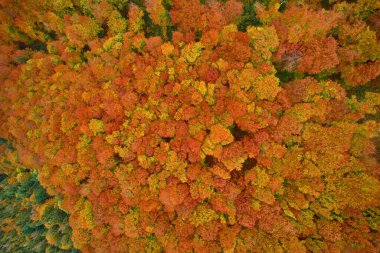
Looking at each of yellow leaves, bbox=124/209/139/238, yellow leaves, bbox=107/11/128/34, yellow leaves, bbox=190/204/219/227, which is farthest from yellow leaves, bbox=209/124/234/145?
yellow leaves, bbox=107/11/128/34

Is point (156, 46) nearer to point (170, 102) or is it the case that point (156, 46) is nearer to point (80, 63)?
point (170, 102)

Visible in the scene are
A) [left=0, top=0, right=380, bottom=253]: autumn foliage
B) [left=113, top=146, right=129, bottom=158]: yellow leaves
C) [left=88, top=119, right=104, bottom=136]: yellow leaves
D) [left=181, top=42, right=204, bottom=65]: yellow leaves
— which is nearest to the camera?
[left=0, top=0, right=380, bottom=253]: autumn foliage

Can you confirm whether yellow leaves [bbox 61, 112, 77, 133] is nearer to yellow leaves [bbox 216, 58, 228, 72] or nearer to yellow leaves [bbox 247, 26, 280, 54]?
yellow leaves [bbox 216, 58, 228, 72]

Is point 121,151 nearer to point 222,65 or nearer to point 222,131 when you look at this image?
point 222,131

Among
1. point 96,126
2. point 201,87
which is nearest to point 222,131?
point 201,87

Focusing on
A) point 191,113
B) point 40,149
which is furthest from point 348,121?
point 40,149
